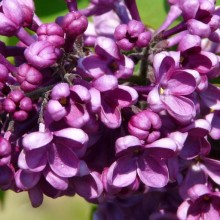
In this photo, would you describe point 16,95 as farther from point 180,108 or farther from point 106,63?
point 180,108

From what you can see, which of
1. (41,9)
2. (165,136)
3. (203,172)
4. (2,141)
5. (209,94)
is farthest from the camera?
(41,9)

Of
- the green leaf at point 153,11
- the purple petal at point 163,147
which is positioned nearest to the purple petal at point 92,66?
the purple petal at point 163,147

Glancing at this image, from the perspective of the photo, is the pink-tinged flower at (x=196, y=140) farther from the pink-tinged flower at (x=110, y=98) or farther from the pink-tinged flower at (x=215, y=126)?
the pink-tinged flower at (x=110, y=98)

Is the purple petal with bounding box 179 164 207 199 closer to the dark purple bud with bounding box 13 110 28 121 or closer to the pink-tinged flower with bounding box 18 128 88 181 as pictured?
the pink-tinged flower with bounding box 18 128 88 181

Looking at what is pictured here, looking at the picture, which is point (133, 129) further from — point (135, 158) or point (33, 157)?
point (33, 157)

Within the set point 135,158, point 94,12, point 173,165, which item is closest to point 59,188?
point 135,158

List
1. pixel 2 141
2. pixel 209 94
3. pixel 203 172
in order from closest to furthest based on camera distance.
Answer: pixel 2 141 → pixel 209 94 → pixel 203 172

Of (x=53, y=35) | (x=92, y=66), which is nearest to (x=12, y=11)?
(x=53, y=35)
